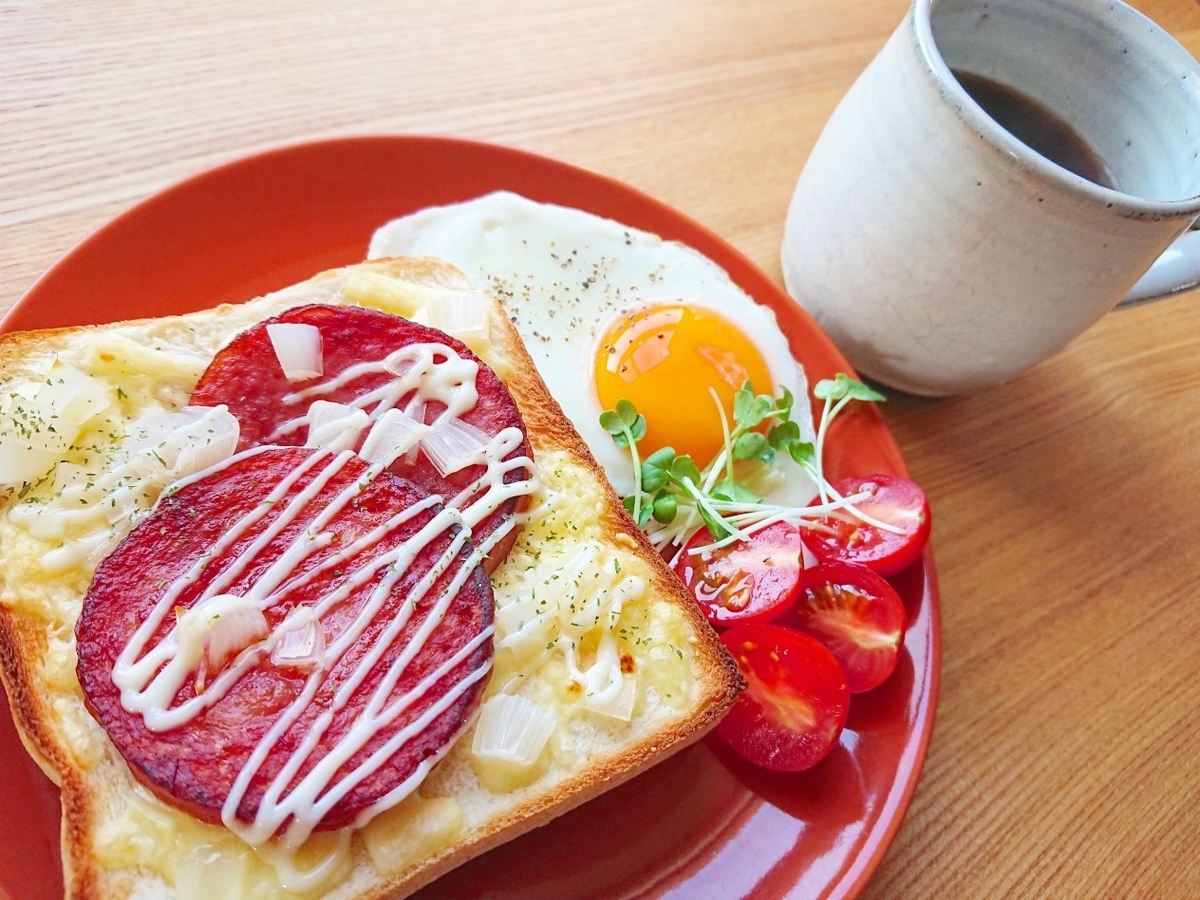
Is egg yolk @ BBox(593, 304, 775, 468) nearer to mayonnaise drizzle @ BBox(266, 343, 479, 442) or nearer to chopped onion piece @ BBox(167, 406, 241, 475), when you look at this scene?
mayonnaise drizzle @ BBox(266, 343, 479, 442)

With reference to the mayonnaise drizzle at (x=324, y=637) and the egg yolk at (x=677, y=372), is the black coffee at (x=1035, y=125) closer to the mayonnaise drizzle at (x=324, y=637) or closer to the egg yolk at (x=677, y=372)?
the egg yolk at (x=677, y=372)

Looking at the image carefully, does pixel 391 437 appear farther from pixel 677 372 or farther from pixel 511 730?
pixel 677 372

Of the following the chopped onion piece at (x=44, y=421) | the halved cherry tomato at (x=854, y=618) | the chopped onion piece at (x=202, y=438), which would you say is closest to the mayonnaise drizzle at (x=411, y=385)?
the chopped onion piece at (x=202, y=438)

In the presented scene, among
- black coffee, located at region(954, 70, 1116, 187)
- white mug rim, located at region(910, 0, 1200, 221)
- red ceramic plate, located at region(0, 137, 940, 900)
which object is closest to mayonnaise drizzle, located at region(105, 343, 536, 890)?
red ceramic plate, located at region(0, 137, 940, 900)

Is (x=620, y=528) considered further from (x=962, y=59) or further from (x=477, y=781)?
(x=962, y=59)

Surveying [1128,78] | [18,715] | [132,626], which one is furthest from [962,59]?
[18,715]

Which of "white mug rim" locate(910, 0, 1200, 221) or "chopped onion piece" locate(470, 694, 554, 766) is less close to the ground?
"white mug rim" locate(910, 0, 1200, 221)

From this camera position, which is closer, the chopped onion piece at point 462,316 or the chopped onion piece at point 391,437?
the chopped onion piece at point 391,437
